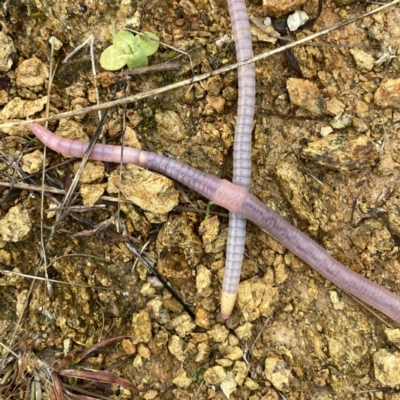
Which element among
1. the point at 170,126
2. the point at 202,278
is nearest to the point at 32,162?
the point at 170,126

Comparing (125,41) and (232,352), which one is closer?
(125,41)

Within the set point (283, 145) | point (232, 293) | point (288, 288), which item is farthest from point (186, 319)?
point (283, 145)

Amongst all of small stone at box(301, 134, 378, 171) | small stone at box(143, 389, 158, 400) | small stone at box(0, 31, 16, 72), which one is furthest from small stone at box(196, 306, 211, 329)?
small stone at box(0, 31, 16, 72)

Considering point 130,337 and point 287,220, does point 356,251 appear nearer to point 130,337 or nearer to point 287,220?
point 287,220

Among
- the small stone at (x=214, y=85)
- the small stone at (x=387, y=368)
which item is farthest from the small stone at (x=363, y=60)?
the small stone at (x=387, y=368)

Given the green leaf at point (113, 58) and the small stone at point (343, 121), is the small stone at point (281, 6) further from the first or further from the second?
the green leaf at point (113, 58)

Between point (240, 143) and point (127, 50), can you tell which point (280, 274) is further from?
point (127, 50)

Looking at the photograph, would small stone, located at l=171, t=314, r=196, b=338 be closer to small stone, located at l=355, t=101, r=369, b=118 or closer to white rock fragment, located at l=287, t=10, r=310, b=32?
small stone, located at l=355, t=101, r=369, b=118
